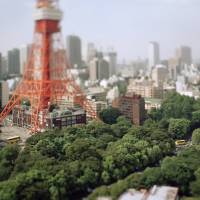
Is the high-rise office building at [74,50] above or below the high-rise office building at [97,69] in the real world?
above

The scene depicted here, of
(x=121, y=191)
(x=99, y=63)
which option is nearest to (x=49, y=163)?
(x=121, y=191)

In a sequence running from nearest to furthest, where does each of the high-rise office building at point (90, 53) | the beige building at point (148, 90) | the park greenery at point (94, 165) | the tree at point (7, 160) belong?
the park greenery at point (94, 165) < the tree at point (7, 160) < the beige building at point (148, 90) < the high-rise office building at point (90, 53)

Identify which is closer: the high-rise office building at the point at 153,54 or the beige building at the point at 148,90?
the beige building at the point at 148,90

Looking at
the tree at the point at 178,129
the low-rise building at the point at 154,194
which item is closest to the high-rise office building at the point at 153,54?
the tree at the point at 178,129

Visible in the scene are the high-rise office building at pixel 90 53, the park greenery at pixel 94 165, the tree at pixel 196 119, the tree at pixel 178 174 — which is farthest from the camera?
the high-rise office building at pixel 90 53

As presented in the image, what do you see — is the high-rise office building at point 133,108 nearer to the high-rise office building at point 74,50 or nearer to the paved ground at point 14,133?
the paved ground at point 14,133

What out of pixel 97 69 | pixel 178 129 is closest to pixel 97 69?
pixel 97 69
